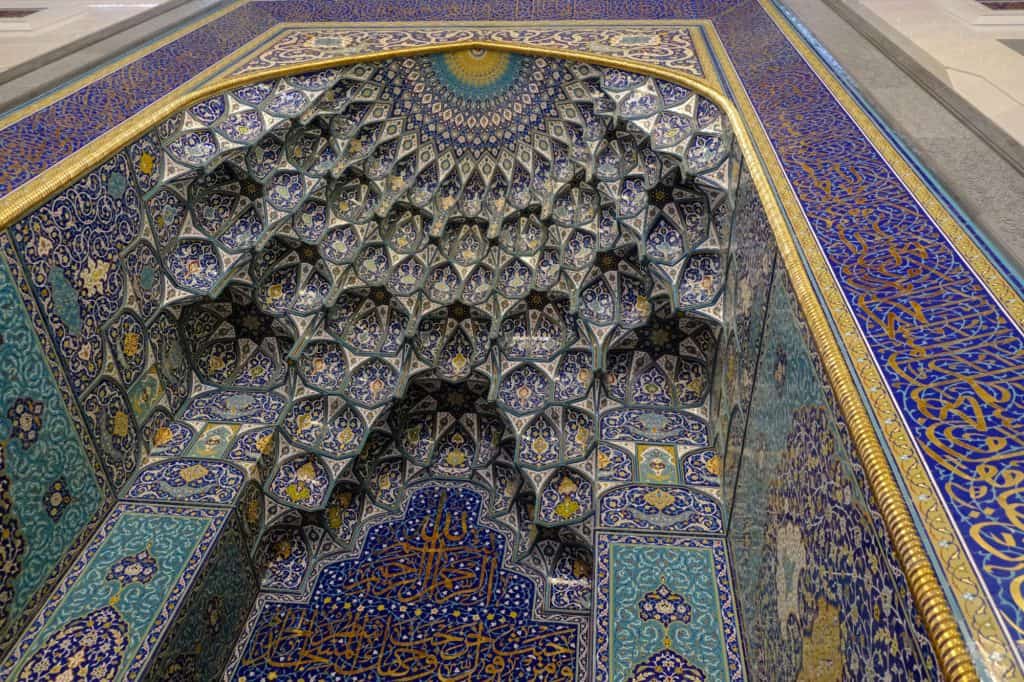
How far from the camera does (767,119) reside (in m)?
2.91

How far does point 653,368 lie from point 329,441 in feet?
5.55

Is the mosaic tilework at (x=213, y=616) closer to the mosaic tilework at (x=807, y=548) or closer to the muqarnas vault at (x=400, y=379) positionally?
the muqarnas vault at (x=400, y=379)

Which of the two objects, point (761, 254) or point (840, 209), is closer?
point (840, 209)

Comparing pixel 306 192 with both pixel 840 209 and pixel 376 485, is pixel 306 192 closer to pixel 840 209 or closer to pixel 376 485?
Result: pixel 376 485

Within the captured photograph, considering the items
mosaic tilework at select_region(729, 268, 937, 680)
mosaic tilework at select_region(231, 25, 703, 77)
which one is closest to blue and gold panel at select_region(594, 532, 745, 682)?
mosaic tilework at select_region(729, 268, 937, 680)

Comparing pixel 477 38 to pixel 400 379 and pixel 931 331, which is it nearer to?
pixel 400 379

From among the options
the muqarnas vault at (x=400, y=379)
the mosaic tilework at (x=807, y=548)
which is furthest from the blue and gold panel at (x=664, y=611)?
the mosaic tilework at (x=807, y=548)

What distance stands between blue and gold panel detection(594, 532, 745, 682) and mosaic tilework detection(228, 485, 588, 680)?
568 mm

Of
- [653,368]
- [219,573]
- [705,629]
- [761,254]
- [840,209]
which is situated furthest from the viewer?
[653,368]

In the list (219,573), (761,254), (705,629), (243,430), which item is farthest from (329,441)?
(761,254)

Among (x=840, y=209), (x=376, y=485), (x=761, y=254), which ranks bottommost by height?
(x=376, y=485)

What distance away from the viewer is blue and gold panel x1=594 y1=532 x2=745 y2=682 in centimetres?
265

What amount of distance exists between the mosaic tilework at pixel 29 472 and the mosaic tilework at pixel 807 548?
2.56 metres

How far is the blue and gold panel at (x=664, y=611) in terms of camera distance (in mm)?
2648
